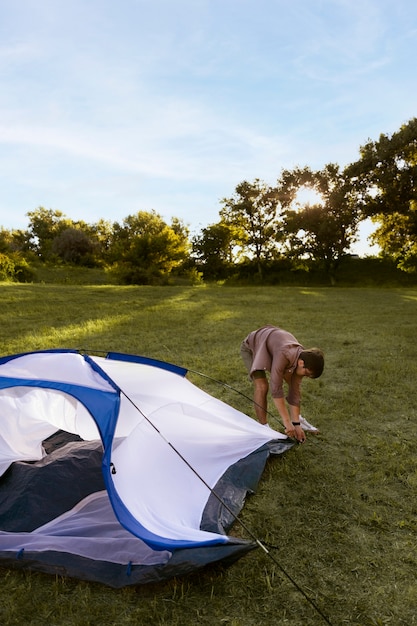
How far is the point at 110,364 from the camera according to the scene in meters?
4.22

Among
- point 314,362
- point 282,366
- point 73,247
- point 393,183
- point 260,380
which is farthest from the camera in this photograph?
point 73,247

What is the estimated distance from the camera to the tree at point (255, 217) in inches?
1470

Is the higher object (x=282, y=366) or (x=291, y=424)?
(x=282, y=366)

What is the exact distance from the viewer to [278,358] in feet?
14.8

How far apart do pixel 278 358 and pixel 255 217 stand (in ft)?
113

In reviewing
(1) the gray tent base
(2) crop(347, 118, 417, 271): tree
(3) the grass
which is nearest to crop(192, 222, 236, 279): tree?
(2) crop(347, 118, 417, 271): tree

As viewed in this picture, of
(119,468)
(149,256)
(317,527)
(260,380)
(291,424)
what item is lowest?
(317,527)

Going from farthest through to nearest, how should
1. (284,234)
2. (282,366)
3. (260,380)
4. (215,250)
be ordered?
(215,250)
(284,234)
(260,380)
(282,366)

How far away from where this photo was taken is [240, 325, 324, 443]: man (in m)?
4.33

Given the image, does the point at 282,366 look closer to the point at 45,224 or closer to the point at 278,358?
the point at 278,358

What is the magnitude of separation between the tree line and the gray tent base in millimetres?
17296

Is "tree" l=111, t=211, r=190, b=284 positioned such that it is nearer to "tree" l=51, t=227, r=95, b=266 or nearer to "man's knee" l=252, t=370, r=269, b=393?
"tree" l=51, t=227, r=95, b=266

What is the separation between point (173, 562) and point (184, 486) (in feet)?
2.52

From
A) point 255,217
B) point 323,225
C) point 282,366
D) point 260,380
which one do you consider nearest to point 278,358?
point 282,366
